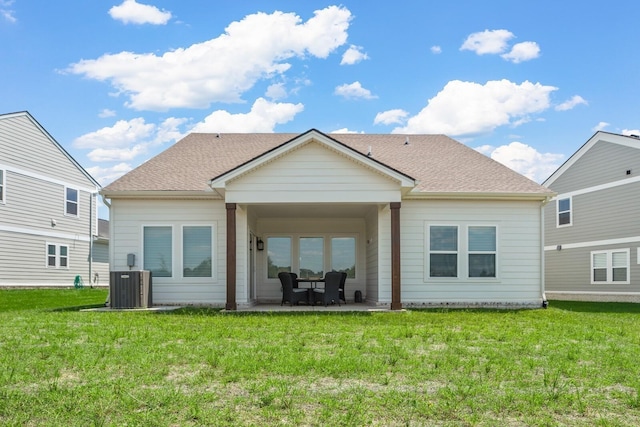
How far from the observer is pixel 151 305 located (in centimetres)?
1723

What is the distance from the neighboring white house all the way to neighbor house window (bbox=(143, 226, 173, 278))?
0.03m

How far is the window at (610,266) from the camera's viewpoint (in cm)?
2517

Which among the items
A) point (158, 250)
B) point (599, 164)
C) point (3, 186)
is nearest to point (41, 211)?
point (3, 186)

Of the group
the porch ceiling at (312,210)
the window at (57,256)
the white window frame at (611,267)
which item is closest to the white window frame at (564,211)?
the white window frame at (611,267)

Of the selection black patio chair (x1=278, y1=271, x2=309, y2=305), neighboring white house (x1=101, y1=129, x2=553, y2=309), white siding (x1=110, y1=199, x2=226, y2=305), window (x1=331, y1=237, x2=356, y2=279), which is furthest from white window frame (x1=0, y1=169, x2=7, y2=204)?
window (x1=331, y1=237, x2=356, y2=279)

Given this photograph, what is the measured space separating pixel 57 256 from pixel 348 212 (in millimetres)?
15595

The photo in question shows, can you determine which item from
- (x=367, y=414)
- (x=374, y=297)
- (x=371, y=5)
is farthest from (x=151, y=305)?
(x=367, y=414)

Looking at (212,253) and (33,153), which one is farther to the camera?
(33,153)

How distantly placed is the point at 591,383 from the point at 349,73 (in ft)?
39.8

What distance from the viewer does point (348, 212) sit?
1939cm

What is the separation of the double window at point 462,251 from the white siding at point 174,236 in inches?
219

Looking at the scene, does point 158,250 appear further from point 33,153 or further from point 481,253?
point 33,153

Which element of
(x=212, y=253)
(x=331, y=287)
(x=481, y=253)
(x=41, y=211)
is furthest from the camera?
(x=41, y=211)

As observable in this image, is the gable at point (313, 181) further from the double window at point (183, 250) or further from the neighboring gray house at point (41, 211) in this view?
the neighboring gray house at point (41, 211)
